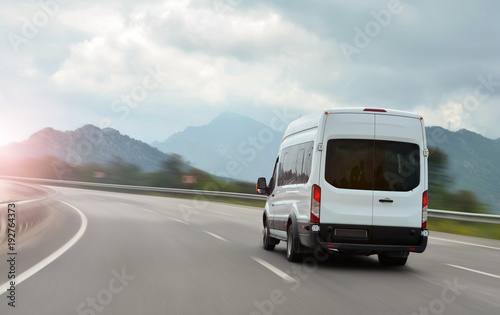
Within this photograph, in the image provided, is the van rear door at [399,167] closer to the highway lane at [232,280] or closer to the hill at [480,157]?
the highway lane at [232,280]

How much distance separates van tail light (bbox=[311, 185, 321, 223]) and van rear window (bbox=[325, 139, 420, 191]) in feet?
0.91

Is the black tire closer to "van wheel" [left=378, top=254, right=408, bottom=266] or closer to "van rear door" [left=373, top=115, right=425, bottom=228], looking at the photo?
"van wheel" [left=378, top=254, right=408, bottom=266]

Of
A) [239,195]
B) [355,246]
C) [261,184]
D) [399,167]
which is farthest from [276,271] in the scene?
[239,195]

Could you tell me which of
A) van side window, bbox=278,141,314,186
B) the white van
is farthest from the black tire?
the white van

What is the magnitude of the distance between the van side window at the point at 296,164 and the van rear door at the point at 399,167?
3.89 ft

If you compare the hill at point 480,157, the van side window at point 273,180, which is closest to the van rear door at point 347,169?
the van side window at point 273,180

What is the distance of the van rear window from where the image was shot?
977cm

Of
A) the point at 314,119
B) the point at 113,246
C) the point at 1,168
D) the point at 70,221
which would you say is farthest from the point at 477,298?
the point at 1,168

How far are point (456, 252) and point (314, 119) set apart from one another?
5.24m

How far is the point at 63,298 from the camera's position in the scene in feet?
21.7

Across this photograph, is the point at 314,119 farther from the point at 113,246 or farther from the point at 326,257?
the point at 113,246

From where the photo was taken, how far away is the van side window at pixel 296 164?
33.7 feet

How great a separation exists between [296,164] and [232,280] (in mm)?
3452

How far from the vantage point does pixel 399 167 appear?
988 cm
